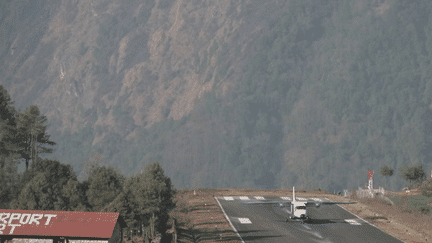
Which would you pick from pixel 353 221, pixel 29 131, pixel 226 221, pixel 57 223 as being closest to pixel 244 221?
pixel 226 221

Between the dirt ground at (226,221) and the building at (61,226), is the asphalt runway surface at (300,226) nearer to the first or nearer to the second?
the dirt ground at (226,221)

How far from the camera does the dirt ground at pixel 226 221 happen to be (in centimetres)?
5514

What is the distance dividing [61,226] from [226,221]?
30.9 metres

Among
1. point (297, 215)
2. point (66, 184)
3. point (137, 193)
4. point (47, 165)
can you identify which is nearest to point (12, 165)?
point (47, 165)

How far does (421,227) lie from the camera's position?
201ft

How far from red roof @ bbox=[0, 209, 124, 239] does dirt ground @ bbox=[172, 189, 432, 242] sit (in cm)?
1745

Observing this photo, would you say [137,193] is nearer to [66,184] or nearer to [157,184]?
[157,184]

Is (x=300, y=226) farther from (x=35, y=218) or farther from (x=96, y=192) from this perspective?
(x=35, y=218)

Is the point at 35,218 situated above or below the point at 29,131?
below

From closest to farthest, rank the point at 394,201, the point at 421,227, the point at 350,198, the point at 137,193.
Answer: the point at 137,193 → the point at 421,227 → the point at 394,201 → the point at 350,198

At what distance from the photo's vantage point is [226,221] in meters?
62.6

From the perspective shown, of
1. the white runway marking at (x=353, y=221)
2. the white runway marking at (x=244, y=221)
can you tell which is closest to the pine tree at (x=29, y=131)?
the white runway marking at (x=244, y=221)

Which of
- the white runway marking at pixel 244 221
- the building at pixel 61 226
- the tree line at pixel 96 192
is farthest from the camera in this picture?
the white runway marking at pixel 244 221

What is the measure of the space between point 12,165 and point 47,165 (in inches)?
196
